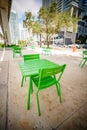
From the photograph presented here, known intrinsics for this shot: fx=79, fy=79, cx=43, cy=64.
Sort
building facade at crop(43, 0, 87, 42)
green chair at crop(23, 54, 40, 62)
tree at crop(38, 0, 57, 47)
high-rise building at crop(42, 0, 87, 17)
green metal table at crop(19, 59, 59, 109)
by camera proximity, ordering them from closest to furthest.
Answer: green metal table at crop(19, 59, 59, 109) → green chair at crop(23, 54, 40, 62) → tree at crop(38, 0, 57, 47) → building facade at crop(43, 0, 87, 42) → high-rise building at crop(42, 0, 87, 17)

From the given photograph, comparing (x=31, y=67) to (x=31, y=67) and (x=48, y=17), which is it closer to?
(x=31, y=67)

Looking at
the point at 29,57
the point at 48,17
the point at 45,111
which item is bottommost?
the point at 45,111

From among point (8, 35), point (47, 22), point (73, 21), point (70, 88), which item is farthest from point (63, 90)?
point (8, 35)

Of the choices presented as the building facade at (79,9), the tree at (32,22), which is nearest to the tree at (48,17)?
the tree at (32,22)

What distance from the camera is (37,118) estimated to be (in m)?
1.48

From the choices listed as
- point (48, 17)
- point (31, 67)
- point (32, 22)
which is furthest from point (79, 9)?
point (31, 67)

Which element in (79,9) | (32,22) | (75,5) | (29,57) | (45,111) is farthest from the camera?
(79,9)

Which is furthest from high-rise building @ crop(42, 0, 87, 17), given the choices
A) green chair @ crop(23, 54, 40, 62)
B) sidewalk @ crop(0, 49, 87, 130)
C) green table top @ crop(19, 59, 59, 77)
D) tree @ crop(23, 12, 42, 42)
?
sidewalk @ crop(0, 49, 87, 130)

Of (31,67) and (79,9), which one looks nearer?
(31,67)

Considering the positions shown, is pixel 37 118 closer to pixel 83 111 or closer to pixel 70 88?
pixel 83 111

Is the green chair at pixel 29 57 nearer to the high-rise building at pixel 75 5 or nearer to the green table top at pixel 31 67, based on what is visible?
the green table top at pixel 31 67

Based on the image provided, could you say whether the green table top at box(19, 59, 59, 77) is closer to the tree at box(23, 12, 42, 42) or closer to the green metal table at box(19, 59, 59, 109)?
the green metal table at box(19, 59, 59, 109)

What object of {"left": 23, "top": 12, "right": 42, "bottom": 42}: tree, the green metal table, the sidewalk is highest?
{"left": 23, "top": 12, "right": 42, "bottom": 42}: tree

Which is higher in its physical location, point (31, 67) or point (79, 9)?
point (79, 9)
